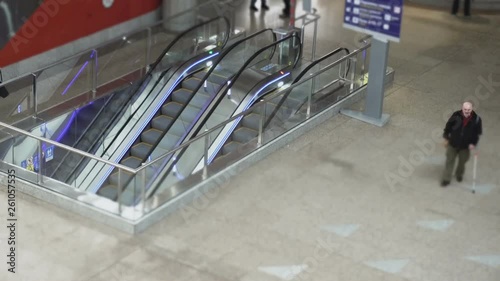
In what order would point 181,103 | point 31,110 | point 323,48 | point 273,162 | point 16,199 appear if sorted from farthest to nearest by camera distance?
point 323,48
point 181,103
point 31,110
point 273,162
point 16,199

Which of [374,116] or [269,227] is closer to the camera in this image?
[269,227]

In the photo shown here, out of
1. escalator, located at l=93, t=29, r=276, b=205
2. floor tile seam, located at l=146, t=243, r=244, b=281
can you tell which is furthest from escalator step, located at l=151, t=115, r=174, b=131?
floor tile seam, located at l=146, t=243, r=244, b=281

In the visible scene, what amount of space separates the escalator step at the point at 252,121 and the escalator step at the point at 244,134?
0.07 m

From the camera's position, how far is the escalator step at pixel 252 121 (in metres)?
15.7

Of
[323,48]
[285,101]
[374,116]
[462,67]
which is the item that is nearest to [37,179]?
[285,101]

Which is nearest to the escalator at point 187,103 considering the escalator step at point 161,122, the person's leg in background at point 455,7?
the escalator step at point 161,122

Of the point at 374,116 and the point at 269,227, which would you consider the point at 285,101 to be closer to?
the point at 374,116

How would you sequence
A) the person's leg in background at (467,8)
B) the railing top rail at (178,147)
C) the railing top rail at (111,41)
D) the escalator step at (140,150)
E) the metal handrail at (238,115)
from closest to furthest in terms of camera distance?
the railing top rail at (178,147), the metal handrail at (238,115), the railing top rail at (111,41), the escalator step at (140,150), the person's leg in background at (467,8)

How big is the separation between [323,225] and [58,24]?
7.92m

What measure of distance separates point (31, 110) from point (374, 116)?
5457 millimetres

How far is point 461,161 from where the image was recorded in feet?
49.1

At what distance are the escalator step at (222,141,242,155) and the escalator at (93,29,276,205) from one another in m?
1.47

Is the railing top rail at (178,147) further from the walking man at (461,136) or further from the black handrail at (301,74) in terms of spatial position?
the walking man at (461,136)

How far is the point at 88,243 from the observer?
13.1 meters
